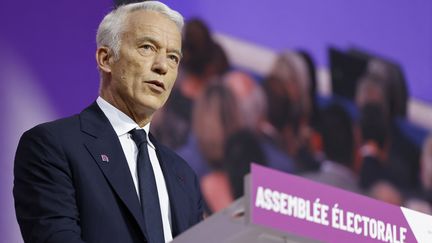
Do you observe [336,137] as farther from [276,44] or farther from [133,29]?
[133,29]

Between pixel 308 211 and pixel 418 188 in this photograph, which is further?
pixel 418 188

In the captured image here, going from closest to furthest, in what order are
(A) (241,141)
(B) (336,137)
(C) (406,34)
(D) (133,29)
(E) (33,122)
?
1. (D) (133,29)
2. (E) (33,122)
3. (A) (241,141)
4. (B) (336,137)
5. (C) (406,34)

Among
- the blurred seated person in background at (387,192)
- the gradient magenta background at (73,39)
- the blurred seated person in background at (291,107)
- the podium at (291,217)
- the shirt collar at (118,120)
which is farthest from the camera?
the blurred seated person in background at (387,192)

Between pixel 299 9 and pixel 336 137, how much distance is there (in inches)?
23.7

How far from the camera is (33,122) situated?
10.6ft

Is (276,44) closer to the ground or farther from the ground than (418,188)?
farther from the ground

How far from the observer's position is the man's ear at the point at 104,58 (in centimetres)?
254

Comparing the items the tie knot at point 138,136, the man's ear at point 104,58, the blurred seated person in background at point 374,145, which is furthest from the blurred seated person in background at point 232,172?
the tie knot at point 138,136

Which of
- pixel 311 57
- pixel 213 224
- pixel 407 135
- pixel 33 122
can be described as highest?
pixel 311 57

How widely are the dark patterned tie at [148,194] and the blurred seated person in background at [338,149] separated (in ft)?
5.67

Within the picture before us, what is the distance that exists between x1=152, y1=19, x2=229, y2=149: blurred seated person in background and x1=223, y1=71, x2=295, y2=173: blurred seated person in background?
8 cm

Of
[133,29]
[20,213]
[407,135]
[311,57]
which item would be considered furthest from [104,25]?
[407,135]

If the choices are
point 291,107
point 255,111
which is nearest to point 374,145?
point 291,107

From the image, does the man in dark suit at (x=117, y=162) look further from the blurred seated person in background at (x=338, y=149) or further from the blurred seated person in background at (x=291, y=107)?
the blurred seated person in background at (x=338, y=149)
